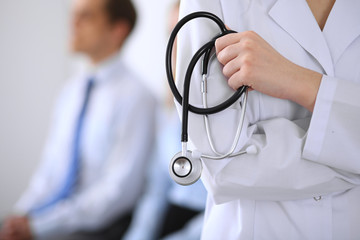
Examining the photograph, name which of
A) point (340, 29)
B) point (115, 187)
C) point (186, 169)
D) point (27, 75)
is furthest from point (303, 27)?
point (27, 75)

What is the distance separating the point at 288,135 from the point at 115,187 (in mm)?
1106

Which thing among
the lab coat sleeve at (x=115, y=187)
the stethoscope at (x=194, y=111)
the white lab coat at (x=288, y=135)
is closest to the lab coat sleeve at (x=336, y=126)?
the white lab coat at (x=288, y=135)

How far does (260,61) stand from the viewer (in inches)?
22.5

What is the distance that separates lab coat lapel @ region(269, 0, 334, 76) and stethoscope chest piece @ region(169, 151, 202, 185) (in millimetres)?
276

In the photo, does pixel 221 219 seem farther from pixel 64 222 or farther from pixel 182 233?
pixel 64 222

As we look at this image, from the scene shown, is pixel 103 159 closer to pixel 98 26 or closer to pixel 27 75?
pixel 98 26

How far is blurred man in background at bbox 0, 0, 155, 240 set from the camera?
1.58m

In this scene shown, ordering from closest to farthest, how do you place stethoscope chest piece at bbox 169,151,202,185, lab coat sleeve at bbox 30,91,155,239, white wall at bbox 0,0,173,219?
stethoscope chest piece at bbox 169,151,202,185 < lab coat sleeve at bbox 30,91,155,239 < white wall at bbox 0,0,173,219

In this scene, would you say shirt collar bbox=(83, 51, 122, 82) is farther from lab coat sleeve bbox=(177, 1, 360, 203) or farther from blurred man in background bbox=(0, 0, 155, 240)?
lab coat sleeve bbox=(177, 1, 360, 203)

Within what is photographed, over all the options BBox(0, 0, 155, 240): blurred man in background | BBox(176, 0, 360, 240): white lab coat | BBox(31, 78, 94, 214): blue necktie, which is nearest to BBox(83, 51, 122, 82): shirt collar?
BBox(0, 0, 155, 240): blurred man in background

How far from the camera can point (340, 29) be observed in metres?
0.65

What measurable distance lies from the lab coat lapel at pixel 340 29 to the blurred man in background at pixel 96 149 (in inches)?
44.2

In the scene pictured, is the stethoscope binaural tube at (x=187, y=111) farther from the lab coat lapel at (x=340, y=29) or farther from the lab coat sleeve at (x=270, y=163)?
the lab coat lapel at (x=340, y=29)

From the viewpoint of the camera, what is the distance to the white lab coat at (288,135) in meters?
0.59
